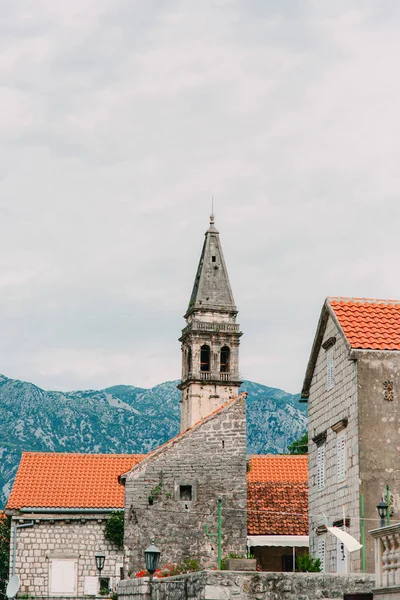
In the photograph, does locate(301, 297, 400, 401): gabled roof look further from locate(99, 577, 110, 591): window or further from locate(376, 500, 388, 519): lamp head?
locate(99, 577, 110, 591): window

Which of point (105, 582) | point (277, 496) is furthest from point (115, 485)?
point (277, 496)

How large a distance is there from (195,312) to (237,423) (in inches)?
1459

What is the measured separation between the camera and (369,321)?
1219 inches

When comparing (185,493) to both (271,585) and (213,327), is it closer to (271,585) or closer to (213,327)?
(271,585)

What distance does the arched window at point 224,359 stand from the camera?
7412 centimetres

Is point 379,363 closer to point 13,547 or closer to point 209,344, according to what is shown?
point 13,547

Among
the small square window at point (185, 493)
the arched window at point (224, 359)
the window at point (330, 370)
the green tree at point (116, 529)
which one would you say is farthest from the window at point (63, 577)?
the arched window at point (224, 359)

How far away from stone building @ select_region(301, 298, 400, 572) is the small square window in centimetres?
526

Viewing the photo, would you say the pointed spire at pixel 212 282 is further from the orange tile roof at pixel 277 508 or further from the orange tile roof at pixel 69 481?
the orange tile roof at pixel 277 508

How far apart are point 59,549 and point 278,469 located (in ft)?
33.5

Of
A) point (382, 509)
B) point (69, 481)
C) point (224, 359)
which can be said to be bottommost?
point (382, 509)

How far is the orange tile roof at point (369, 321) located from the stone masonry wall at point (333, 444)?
1.40 ft

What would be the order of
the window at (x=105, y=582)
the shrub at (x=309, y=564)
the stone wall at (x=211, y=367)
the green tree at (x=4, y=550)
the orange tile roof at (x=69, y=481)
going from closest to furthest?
the shrub at (x=309, y=564), the window at (x=105, y=582), the orange tile roof at (x=69, y=481), the green tree at (x=4, y=550), the stone wall at (x=211, y=367)

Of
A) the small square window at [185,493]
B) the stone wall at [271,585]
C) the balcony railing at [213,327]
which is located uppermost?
the balcony railing at [213,327]
